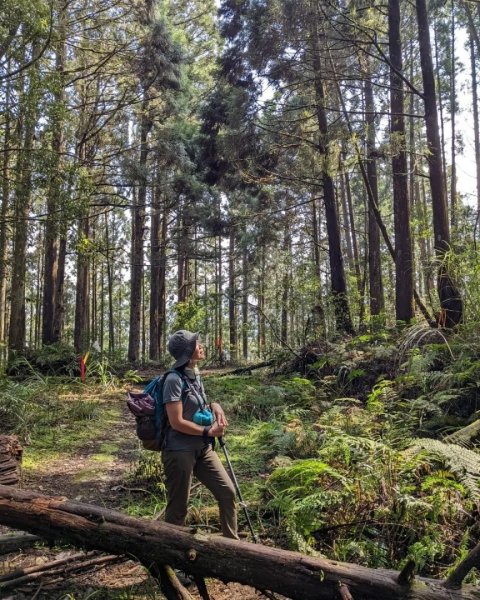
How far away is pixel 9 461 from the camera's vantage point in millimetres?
4980

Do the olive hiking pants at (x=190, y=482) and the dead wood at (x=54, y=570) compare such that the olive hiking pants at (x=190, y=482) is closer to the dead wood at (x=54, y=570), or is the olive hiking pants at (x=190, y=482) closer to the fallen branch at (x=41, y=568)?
the dead wood at (x=54, y=570)

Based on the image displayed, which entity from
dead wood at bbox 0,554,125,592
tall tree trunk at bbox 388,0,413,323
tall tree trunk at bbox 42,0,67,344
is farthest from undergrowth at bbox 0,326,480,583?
tall tree trunk at bbox 42,0,67,344

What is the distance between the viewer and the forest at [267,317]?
3717mm

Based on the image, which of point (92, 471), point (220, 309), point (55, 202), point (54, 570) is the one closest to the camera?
point (54, 570)

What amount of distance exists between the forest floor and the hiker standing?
0.48 m

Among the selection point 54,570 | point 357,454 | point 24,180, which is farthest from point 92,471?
point 24,180

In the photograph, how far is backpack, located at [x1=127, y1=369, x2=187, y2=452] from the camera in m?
3.60

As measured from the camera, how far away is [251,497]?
4934 millimetres

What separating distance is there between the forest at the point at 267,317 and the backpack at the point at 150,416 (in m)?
0.63

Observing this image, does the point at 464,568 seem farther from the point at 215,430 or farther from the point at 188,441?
the point at 188,441

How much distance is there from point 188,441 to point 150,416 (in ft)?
1.14

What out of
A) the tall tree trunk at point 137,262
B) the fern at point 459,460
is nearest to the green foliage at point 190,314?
the tall tree trunk at point 137,262

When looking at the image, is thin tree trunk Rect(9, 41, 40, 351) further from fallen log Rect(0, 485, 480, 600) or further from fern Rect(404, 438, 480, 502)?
fern Rect(404, 438, 480, 502)

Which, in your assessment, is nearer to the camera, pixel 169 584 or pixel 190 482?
pixel 169 584
